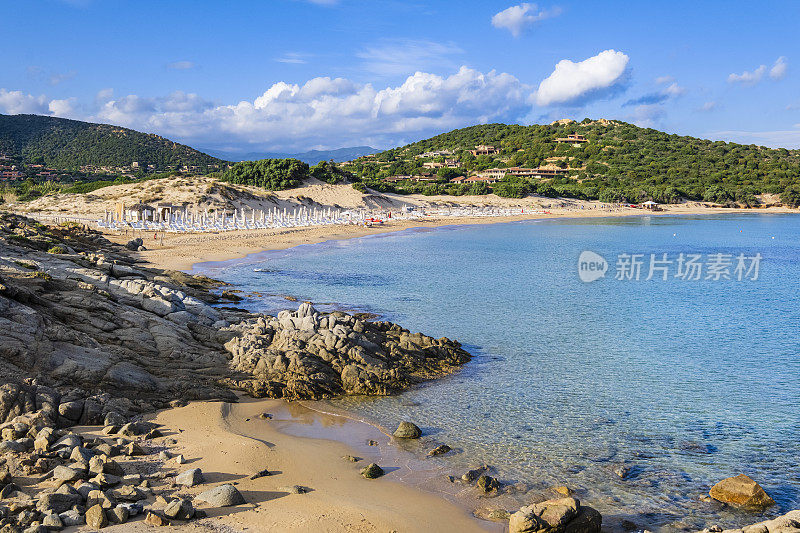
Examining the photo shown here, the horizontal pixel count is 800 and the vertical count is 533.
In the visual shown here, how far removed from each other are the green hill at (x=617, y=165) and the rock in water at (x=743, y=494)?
259 feet

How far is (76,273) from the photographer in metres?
17.1

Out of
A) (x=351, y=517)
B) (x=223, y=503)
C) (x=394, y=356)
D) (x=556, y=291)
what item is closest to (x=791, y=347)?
(x=556, y=291)

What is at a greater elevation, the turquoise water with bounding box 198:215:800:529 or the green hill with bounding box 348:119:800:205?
the green hill with bounding box 348:119:800:205

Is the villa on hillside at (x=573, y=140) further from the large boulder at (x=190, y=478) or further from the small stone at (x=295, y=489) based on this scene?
the large boulder at (x=190, y=478)

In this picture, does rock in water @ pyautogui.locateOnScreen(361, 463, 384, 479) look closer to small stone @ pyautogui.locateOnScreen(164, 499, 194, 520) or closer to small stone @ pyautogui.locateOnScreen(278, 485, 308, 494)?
small stone @ pyautogui.locateOnScreen(278, 485, 308, 494)

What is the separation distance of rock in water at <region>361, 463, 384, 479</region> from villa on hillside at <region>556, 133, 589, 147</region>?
141 m

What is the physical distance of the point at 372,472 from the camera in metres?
9.02

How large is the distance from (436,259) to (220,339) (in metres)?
24.5

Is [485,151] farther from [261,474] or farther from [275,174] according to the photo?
[261,474]

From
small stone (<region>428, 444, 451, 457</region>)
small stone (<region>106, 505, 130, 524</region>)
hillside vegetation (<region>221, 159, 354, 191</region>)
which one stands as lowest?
small stone (<region>428, 444, 451, 457</region>)

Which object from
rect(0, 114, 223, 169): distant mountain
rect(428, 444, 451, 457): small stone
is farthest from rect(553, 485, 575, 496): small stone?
rect(0, 114, 223, 169): distant mountain

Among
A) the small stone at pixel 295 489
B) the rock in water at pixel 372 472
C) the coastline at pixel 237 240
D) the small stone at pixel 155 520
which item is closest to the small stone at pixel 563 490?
the rock in water at pixel 372 472

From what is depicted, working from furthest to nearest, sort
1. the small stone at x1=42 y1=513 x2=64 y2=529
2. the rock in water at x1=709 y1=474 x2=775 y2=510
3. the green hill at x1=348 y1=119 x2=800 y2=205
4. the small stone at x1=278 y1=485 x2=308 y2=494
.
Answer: the green hill at x1=348 y1=119 x2=800 y2=205 → the rock in water at x1=709 y1=474 x2=775 y2=510 → the small stone at x1=278 y1=485 x2=308 y2=494 → the small stone at x1=42 y1=513 x2=64 y2=529

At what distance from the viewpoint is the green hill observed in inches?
3932
